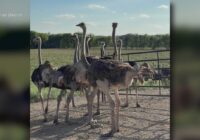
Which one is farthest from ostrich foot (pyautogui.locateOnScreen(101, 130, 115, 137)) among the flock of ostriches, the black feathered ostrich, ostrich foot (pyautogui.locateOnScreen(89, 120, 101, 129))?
the black feathered ostrich

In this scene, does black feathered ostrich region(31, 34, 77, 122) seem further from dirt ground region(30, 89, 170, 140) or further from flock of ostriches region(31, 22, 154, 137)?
dirt ground region(30, 89, 170, 140)

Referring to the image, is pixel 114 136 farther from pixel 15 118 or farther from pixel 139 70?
pixel 15 118

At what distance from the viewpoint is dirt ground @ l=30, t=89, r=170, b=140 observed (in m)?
2.69

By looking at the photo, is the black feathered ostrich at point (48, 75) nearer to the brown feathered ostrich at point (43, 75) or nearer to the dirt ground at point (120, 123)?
the brown feathered ostrich at point (43, 75)

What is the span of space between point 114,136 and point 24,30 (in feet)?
5.07

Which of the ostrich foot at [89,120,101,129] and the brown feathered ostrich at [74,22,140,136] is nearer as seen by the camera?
the brown feathered ostrich at [74,22,140,136]

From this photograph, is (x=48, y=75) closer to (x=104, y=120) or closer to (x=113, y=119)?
(x=104, y=120)

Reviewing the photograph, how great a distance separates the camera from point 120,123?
3.03 m

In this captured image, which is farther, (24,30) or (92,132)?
(92,132)

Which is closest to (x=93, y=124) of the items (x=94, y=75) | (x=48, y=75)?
(x=94, y=75)

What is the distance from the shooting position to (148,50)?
124 inches

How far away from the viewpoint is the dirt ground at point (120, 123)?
106 inches

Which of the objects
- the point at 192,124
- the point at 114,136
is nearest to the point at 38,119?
the point at 114,136

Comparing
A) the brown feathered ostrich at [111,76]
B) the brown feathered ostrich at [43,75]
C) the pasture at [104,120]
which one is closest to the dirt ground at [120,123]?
the pasture at [104,120]
